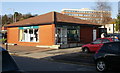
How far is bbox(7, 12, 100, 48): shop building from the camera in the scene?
912 inches

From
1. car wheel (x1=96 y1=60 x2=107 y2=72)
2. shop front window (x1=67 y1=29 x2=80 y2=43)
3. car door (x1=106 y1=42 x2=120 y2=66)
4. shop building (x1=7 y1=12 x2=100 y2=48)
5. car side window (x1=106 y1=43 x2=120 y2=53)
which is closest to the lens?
car door (x1=106 y1=42 x2=120 y2=66)

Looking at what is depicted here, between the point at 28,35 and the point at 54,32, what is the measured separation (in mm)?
5854

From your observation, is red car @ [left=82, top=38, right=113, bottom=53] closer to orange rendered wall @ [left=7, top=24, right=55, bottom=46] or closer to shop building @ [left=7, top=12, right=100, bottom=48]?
shop building @ [left=7, top=12, right=100, bottom=48]

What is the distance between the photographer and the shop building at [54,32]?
23172mm

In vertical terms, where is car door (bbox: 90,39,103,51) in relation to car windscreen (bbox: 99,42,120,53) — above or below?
below

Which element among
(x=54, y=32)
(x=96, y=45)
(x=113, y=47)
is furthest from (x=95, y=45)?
(x=113, y=47)

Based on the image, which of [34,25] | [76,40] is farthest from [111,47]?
[34,25]

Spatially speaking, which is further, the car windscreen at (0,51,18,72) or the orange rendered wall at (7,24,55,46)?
the orange rendered wall at (7,24,55,46)

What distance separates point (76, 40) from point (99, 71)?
1649 cm

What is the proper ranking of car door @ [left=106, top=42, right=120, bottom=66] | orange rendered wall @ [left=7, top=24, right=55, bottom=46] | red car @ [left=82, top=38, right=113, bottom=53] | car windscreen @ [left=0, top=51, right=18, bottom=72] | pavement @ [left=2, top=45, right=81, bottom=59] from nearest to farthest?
car windscreen @ [left=0, top=51, right=18, bottom=72], car door @ [left=106, top=42, right=120, bottom=66], red car @ [left=82, top=38, right=113, bottom=53], pavement @ [left=2, top=45, right=81, bottom=59], orange rendered wall @ [left=7, top=24, right=55, bottom=46]

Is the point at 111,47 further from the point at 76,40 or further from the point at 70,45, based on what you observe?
the point at 76,40

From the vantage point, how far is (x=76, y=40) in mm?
25359

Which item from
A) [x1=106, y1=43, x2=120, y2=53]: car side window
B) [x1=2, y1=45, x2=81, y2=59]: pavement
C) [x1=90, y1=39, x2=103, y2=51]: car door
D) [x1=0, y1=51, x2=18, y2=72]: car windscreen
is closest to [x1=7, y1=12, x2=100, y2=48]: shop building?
[x1=2, y1=45, x2=81, y2=59]: pavement

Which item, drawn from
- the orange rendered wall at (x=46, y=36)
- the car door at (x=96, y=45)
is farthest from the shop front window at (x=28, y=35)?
the car door at (x=96, y=45)
